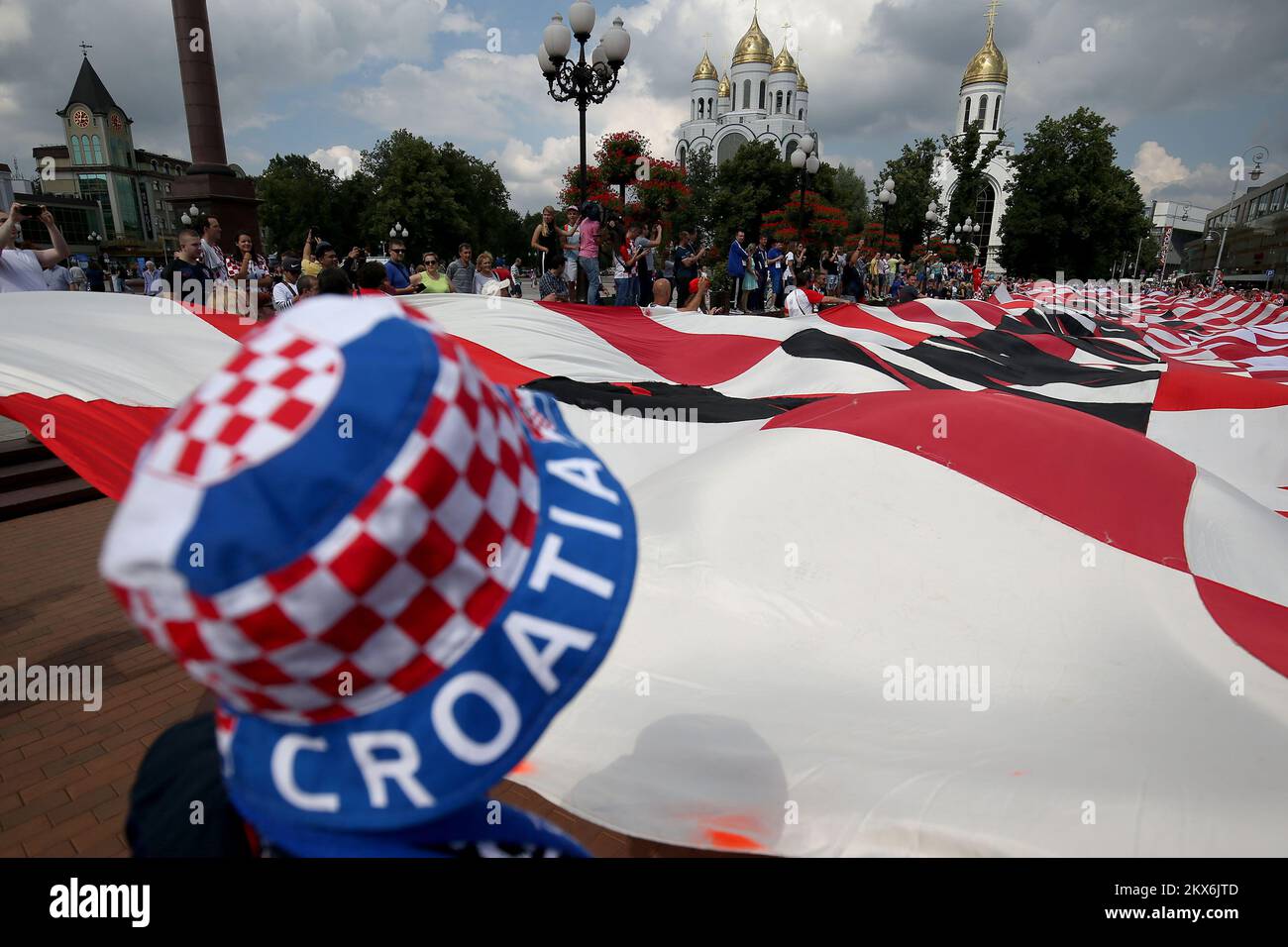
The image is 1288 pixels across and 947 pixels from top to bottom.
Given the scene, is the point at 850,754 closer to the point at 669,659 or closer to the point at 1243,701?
the point at 669,659

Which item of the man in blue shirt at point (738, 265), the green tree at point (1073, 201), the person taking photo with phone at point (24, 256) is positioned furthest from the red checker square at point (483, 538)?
the green tree at point (1073, 201)

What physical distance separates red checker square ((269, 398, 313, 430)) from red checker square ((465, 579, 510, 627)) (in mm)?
256

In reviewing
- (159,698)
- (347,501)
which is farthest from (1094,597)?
(159,698)

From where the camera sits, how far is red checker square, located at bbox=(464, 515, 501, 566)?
A: 75 centimetres

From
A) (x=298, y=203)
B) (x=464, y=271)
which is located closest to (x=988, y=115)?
(x=298, y=203)

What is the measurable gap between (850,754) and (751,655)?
16.5 inches

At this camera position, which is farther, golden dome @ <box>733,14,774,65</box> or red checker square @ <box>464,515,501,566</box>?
golden dome @ <box>733,14,774,65</box>

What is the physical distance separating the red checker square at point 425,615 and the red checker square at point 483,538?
2.4 inches

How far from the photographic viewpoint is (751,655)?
2234 mm

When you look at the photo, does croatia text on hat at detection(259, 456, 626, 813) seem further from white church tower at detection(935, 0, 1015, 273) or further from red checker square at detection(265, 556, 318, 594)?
white church tower at detection(935, 0, 1015, 273)

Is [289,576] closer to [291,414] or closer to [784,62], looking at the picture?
[291,414]

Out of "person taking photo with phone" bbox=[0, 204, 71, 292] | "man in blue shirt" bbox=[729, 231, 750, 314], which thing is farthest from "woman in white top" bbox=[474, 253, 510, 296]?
"person taking photo with phone" bbox=[0, 204, 71, 292]

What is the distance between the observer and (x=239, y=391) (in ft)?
2.18
